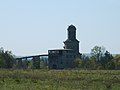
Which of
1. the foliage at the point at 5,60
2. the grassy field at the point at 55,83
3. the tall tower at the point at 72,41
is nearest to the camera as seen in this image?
the grassy field at the point at 55,83

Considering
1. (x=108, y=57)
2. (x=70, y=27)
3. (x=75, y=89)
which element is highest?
(x=70, y=27)

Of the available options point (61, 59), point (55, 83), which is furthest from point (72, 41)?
point (55, 83)

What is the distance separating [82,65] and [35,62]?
65.0ft

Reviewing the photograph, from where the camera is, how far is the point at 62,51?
13788cm

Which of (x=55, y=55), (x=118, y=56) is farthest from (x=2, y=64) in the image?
(x=118, y=56)

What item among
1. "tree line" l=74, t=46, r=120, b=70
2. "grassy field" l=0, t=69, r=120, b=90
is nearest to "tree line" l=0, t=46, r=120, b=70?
"tree line" l=74, t=46, r=120, b=70

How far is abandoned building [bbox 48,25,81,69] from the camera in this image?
441 feet

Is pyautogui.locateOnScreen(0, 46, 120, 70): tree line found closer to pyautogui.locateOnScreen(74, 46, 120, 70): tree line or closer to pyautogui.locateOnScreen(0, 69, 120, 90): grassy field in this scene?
pyautogui.locateOnScreen(74, 46, 120, 70): tree line

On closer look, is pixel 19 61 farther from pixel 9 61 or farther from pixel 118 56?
pixel 118 56

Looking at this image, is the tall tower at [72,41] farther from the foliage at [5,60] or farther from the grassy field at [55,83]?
the grassy field at [55,83]

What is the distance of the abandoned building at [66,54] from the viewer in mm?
134475

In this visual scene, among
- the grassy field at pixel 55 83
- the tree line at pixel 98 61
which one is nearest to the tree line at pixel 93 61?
the tree line at pixel 98 61

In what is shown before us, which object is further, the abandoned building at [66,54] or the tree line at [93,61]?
the abandoned building at [66,54]

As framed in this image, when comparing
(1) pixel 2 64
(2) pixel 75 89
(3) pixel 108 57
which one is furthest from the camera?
(3) pixel 108 57
